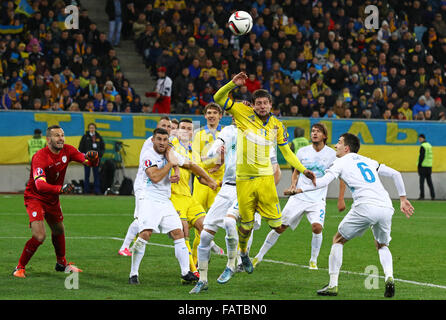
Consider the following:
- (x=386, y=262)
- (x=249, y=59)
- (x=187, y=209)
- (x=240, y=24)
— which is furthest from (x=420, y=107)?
(x=386, y=262)

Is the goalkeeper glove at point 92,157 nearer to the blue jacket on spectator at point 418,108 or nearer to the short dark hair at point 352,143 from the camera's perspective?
the short dark hair at point 352,143

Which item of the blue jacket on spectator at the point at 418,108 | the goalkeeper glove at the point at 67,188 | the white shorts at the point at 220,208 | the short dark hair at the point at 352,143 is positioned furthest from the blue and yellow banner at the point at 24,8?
the short dark hair at the point at 352,143

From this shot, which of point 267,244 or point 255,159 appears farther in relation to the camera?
point 267,244

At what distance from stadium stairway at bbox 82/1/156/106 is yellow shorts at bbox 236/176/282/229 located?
2007cm

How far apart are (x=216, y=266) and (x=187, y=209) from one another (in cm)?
114

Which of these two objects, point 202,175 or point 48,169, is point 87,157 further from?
point 202,175

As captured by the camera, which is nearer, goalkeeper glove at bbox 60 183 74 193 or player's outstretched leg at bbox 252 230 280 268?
goalkeeper glove at bbox 60 183 74 193

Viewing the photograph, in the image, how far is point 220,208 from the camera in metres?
10.9

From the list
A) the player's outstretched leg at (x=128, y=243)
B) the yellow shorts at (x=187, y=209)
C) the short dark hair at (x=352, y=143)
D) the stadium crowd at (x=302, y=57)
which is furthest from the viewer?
the stadium crowd at (x=302, y=57)

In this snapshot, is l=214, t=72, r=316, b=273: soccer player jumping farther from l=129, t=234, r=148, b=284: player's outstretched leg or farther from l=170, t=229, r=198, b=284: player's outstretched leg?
l=129, t=234, r=148, b=284: player's outstretched leg

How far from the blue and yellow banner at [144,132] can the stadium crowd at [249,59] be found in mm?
540

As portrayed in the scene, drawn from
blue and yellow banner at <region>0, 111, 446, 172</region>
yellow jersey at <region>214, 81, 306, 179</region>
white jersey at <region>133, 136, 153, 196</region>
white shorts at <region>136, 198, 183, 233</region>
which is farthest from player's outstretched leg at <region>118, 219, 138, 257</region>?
blue and yellow banner at <region>0, 111, 446, 172</region>

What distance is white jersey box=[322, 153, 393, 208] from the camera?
9711 mm

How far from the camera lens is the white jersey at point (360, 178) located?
9711 mm
